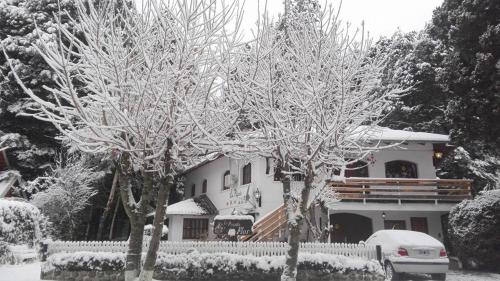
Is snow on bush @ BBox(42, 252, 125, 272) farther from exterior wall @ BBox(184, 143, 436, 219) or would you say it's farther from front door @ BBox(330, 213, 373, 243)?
front door @ BBox(330, 213, 373, 243)

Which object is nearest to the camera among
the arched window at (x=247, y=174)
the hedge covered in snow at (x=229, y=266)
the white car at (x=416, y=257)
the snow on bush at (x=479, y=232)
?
the white car at (x=416, y=257)

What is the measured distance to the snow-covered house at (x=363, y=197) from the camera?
18.6 meters

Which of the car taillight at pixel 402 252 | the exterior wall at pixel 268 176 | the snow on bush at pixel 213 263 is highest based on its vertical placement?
the exterior wall at pixel 268 176

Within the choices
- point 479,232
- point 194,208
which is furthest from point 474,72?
point 194,208

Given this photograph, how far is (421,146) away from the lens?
69.8ft

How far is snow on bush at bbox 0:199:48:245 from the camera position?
623 inches

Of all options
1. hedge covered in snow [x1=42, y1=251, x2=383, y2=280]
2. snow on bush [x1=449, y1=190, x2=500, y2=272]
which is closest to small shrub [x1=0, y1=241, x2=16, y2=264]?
hedge covered in snow [x1=42, y1=251, x2=383, y2=280]

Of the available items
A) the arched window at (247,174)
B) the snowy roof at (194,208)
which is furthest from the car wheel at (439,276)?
the snowy roof at (194,208)

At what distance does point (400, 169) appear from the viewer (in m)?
21.8

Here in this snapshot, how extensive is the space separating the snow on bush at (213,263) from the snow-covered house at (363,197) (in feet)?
10.1

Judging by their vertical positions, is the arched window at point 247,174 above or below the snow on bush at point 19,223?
above

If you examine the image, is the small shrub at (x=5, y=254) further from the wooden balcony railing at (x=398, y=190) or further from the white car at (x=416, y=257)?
the white car at (x=416, y=257)

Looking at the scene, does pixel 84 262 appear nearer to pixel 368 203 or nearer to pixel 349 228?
pixel 368 203

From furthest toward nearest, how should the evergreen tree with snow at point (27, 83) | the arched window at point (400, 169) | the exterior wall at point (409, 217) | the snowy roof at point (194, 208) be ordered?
1. the evergreen tree with snow at point (27, 83)
2. the snowy roof at point (194, 208)
3. the arched window at point (400, 169)
4. the exterior wall at point (409, 217)
